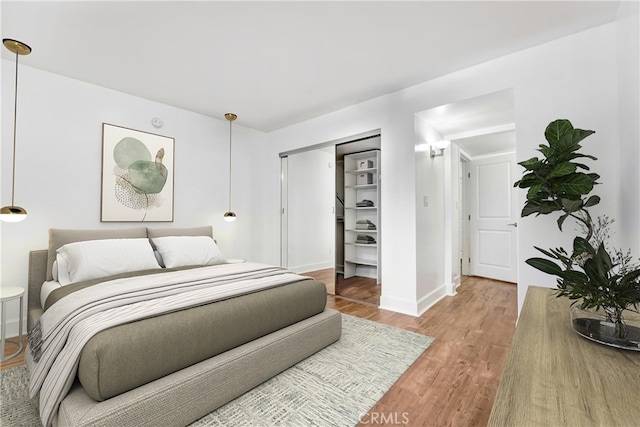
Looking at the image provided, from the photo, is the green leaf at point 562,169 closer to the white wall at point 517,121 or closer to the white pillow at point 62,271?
the white wall at point 517,121

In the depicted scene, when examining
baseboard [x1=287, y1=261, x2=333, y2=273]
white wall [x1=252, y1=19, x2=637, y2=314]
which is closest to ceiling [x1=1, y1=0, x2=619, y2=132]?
white wall [x1=252, y1=19, x2=637, y2=314]

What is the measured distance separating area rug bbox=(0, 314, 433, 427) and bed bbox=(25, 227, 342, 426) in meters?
0.08

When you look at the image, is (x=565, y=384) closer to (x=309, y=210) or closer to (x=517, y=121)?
(x=517, y=121)

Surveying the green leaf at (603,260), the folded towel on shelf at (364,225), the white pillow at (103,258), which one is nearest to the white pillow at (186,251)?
the white pillow at (103,258)

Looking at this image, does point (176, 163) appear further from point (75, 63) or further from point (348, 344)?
point (348, 344)

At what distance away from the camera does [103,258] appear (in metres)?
2.52

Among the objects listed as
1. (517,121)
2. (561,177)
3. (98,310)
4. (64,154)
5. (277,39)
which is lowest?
(98,310)

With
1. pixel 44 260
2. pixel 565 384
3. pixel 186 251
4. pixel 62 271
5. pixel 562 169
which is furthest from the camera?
pixel 186 251

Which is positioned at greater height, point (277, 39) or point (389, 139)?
point (277, 39)

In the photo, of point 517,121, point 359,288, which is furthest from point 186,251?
point 517,121

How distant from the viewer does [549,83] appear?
240cm

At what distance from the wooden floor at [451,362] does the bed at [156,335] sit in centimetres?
71

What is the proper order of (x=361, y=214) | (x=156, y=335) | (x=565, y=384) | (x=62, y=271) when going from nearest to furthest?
(x=565, y=384), (x=156, y=335), (x=62, y=271), (x=361, y=214)

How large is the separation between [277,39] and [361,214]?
9.03 ft
